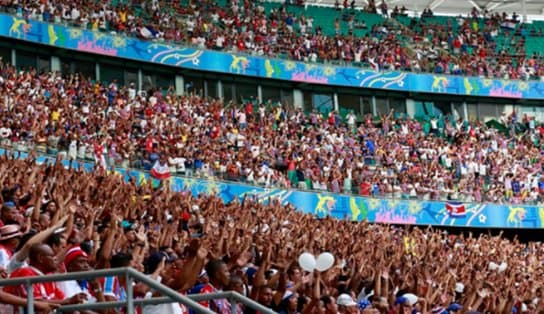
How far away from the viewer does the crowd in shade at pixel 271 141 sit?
79.0 ft

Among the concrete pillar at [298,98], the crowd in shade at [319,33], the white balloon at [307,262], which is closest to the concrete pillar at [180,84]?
the crowd in shade at [319,33]

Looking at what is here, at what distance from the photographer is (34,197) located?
1048 cm

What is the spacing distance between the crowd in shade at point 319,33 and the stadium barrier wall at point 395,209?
7.31m

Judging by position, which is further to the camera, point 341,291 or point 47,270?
point 341,291

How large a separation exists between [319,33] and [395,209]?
371 inches

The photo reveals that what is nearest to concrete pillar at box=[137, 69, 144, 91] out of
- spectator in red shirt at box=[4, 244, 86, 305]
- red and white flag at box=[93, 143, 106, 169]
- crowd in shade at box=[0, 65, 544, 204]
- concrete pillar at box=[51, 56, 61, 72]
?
crowd in shade at box=[0, 65, 544, 204]

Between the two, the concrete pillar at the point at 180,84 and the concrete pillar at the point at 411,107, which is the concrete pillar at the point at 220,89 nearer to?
the concrete pillar at the point at 180,84

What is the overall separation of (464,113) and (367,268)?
29.2 metres

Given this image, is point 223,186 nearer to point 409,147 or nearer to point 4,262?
point 409,147

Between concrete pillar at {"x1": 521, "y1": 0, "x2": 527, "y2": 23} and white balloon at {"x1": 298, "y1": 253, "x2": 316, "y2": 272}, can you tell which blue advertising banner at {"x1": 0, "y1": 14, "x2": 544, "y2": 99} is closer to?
concrete pillar at {"x1": 521, "y1": 0, "x2": 527, "y2": 23}

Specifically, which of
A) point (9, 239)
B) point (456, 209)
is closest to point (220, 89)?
point (456, 209)

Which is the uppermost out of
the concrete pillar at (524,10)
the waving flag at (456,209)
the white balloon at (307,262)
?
the concrete pillar at (524,10)

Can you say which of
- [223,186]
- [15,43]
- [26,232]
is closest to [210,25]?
[15,43]

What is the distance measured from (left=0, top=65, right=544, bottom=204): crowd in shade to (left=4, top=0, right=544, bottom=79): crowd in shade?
78.7 inches
